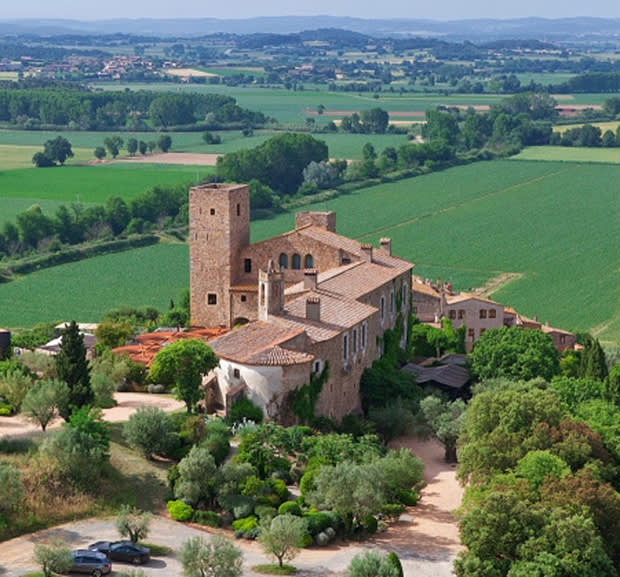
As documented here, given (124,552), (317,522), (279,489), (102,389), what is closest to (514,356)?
(279,489)

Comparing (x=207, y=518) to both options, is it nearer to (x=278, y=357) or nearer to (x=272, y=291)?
(x=278, y=357)

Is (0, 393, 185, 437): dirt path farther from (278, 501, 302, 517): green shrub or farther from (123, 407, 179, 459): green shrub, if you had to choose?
(278, 501, 302, 517): green shrub

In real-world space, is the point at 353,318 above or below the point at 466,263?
above

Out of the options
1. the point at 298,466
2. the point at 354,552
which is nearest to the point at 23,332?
the point at 298,466

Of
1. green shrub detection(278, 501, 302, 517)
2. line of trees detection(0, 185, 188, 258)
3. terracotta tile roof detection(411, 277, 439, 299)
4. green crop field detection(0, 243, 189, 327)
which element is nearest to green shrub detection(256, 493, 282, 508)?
green shrub detection(278, 501, 302, 517)

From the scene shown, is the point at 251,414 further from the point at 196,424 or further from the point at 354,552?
the point at 354,552

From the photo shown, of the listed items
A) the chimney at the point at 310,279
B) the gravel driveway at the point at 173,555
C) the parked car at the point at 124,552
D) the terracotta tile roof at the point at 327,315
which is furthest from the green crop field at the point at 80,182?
the parked car at the point at 124,552

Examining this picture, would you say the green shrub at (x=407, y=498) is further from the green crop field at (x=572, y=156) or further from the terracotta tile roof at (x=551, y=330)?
the green crop field at (x=572, y=156)
